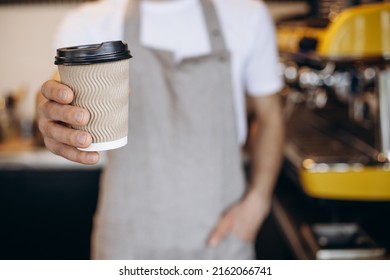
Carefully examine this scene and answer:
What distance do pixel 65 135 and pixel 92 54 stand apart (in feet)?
0.32

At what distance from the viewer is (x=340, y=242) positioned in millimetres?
1156

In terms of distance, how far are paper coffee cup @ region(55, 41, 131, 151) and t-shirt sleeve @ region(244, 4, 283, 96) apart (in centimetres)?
63

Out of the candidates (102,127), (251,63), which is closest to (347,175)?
(251,63)

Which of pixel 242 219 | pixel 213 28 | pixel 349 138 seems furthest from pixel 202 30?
pixel 349 138

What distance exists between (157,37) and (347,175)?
498 mm

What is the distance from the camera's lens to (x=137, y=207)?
3.43 feet

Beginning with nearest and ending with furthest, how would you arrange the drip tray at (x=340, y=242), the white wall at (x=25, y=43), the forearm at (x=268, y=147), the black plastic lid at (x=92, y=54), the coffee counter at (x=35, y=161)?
1. the black plastic lid at (x=92, y=54)
2. the drip tray at (x=340, y=242)
3. the forearm at (x=268, y=147)
4. the coffee counter at (x=35, y=161)
5. the white wall at (x=25, y=43)

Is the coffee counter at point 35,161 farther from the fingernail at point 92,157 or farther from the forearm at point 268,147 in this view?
the fingernail at point 92,157

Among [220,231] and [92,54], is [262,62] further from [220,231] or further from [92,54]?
[92,54]

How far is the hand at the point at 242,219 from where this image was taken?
1.09 metres

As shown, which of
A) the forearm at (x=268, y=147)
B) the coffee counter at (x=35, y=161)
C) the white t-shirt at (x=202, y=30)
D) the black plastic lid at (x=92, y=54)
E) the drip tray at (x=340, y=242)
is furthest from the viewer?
the coffee counter at (x=35, y=161)

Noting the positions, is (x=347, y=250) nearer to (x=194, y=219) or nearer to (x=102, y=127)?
(x=194, y=219)

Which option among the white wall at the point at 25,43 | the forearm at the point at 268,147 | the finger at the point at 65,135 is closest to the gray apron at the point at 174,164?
the forearm at the point at 268,147

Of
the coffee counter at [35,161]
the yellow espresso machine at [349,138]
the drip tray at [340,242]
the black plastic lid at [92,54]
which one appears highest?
the black plastic lid at [92,54]
